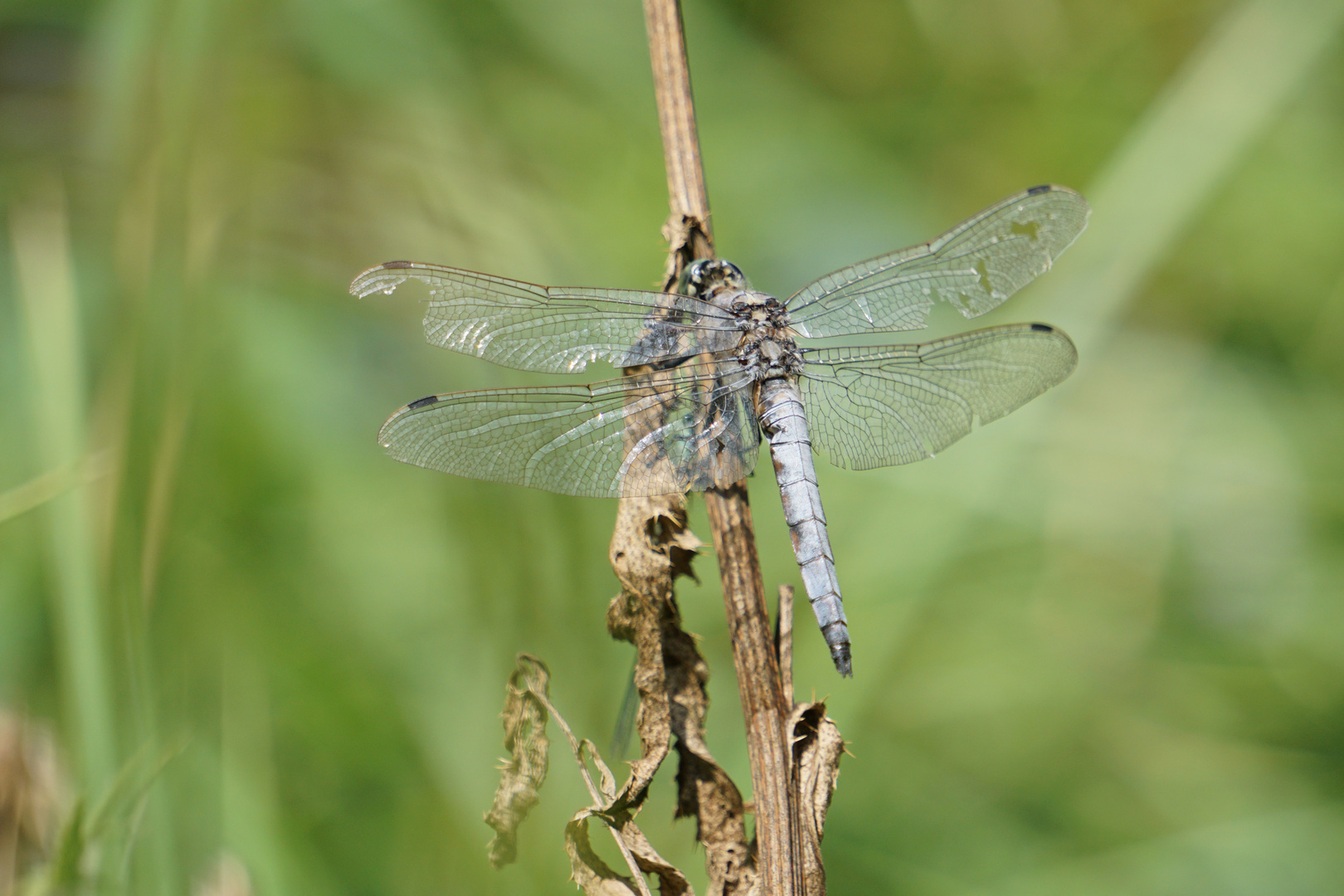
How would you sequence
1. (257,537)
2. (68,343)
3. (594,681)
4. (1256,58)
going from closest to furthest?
(594,681) → (68,343) → (257,537) → (1256,58)

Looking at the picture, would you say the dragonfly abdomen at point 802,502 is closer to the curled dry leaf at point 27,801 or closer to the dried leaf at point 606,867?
the dried leaf at point 606,867

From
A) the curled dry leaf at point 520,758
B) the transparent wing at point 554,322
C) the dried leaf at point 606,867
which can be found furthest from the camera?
the transparent wing at point 554,322

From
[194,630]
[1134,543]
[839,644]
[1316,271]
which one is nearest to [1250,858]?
[1134,543]

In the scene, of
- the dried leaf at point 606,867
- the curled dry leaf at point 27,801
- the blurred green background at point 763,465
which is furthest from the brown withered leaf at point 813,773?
the curled dry leaf at point 27,801

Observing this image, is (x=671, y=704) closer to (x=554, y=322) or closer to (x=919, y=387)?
(x=554, y=322)

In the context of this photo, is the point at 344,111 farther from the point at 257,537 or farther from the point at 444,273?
the point at 444,273
